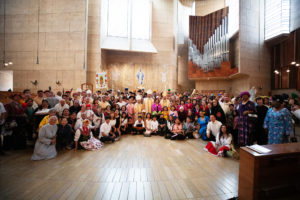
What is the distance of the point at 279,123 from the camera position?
121 inches

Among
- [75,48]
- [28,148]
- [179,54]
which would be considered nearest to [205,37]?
[179,54]

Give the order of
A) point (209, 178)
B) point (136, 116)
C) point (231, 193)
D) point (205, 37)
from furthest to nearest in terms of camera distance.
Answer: point (205, 37) → point (136, 116) → point (209, 178) → point (231, 193)

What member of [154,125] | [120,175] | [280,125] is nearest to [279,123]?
[280,125]

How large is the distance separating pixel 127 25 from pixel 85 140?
35.8 ft

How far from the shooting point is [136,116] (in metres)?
6.48

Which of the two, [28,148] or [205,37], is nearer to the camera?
[28,148]

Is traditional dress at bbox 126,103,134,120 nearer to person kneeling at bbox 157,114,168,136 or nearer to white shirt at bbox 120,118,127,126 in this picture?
white shirt at bbox 120,118,127,126

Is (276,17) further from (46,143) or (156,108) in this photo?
(46,143)

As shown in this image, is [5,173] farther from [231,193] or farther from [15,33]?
[15,33]

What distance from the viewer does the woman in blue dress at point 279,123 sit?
3023 millimetres

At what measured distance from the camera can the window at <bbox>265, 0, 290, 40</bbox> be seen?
7805 millimetres

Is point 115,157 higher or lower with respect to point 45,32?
lower

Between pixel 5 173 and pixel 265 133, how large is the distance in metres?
5.99

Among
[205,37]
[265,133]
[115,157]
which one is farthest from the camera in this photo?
[205,37]
